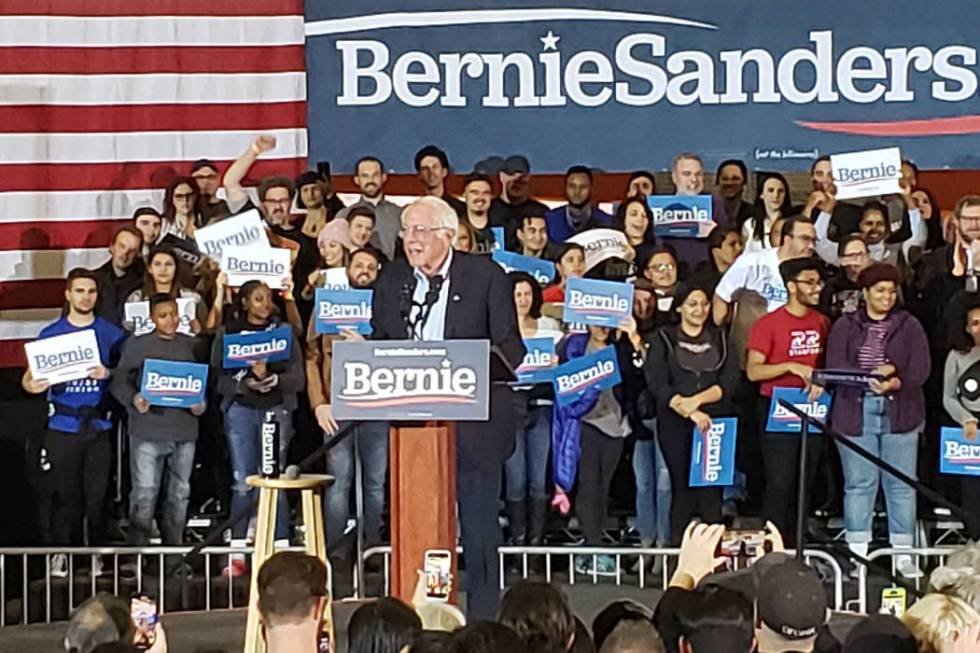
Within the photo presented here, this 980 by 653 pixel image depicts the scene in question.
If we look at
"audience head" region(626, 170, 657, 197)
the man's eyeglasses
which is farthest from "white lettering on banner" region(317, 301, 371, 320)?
the man's eyeglasses

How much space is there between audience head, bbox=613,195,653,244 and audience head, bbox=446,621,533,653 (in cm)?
612

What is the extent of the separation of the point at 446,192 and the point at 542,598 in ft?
21.2

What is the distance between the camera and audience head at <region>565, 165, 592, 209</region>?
1066cm

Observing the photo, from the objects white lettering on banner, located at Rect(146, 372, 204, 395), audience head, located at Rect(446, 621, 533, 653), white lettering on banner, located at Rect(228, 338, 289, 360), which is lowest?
audience head, located at Rect(446, 621, 533, 653)

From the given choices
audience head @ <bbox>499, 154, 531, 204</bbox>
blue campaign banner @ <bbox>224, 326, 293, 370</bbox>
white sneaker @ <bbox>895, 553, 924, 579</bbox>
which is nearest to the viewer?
white sneaker @ <bbox>895, 553, 924, 579</bbox>

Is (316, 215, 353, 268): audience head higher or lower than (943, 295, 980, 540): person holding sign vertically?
higher

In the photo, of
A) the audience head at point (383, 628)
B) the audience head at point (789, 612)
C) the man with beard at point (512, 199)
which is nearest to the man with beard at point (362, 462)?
the man with beard at point (512, 199)

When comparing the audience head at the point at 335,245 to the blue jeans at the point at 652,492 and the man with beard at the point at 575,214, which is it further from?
the blue jeans at the point at 652,492

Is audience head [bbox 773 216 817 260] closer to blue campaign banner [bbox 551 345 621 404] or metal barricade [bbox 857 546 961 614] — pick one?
blue campaign banner [bbox 551 345 621 404]

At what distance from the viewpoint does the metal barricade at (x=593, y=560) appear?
8695mm

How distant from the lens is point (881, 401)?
944cm

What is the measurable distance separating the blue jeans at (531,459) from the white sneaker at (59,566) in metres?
2.27

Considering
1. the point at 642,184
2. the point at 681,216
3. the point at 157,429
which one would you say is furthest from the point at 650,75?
the point at 157,429

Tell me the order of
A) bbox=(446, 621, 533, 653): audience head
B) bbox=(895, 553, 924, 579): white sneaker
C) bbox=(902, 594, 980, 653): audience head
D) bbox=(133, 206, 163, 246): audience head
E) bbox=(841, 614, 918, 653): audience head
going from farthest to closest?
bbox=(133, 206, 163, 246): audience head < bbox=(895, 553, 924, 579): white sneaker < bbox=(902, 594, 980, 653): audience head < bbox=(841, 614, 918, 653): audience head < bbox=(446, 621, 533, 653): audience head
